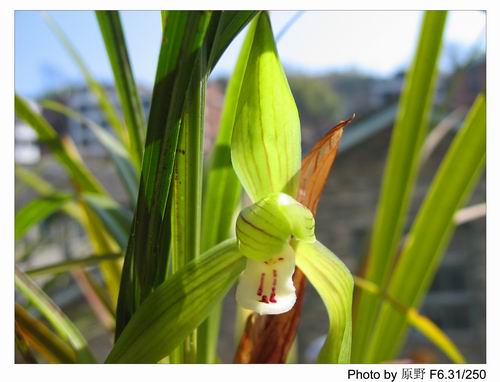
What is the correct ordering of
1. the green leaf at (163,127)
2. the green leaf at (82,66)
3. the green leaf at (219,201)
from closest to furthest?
the green leaf at (163,127) → the green leaf at (219,201) → the green leaf at (82,66)

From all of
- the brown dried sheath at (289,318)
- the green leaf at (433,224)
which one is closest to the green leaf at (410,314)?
the green leaf at (433,224)

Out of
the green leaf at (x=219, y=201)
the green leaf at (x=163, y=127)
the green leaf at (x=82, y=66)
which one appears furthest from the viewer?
the green leaf at (x=82, y=66)

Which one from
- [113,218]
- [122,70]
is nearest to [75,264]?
[113,218]

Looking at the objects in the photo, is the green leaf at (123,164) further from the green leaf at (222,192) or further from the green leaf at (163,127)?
the green leaf at (163,127)

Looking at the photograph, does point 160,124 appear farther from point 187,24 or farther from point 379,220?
point 379,220

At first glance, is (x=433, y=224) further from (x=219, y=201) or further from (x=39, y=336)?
(x=39, y=336)

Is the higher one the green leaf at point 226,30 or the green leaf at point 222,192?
the green leaf at point 226,30

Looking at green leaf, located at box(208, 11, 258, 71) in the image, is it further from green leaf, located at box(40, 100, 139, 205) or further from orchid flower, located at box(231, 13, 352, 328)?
green leaf, located at box(40, 100, 139, 205)

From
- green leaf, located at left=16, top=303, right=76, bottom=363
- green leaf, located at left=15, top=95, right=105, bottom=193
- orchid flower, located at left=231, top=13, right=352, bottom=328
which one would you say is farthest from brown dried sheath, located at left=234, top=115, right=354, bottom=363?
green leaf, located at left=15, top=95, right=105, bottom=193
